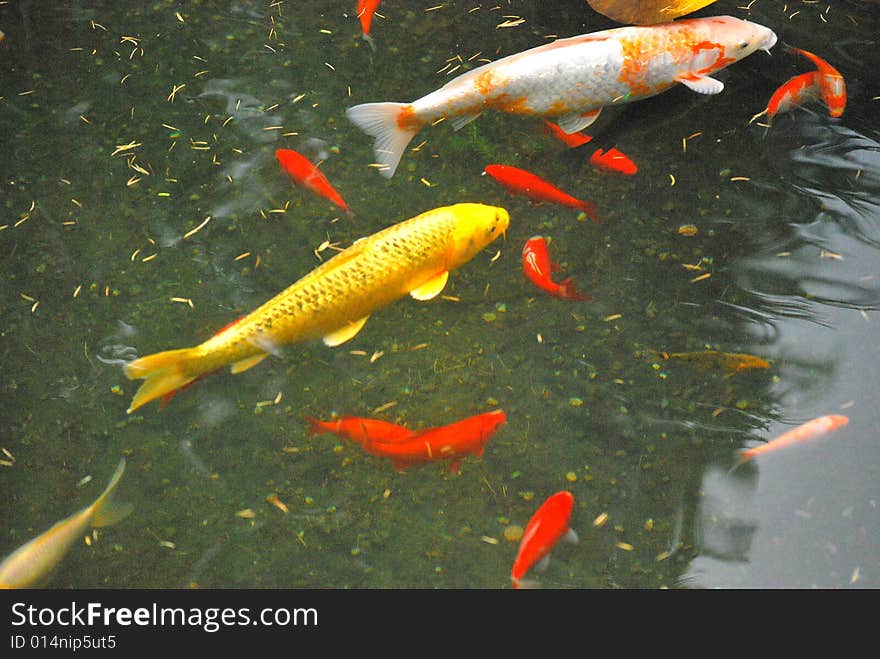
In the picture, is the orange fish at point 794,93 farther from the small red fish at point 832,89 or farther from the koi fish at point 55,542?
the koi fish at point 55,542

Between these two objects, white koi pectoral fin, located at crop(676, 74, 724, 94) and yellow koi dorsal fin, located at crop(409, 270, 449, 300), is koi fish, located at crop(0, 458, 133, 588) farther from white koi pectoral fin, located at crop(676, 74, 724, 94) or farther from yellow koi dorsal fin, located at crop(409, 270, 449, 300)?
white koi pectoral fin, located at crop(676, 74, 724, 94)

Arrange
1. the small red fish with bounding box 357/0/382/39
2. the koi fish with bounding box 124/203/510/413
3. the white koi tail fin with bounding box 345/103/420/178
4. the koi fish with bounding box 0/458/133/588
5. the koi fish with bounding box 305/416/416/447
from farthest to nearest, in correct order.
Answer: the small red fish with bounding box 357/0/382/39, the white koi tail fin with bounding box 345/103/420/178, the koi fish with bounding box 305/416/416/447, the koi fish with bounding box 124/203/510/413, the koi fish with bounding box 0/458/133/588

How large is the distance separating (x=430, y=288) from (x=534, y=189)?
0.68m

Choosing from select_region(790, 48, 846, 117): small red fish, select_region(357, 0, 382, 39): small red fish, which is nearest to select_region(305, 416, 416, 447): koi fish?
select_region(357, 0, 382, 39): small red fish

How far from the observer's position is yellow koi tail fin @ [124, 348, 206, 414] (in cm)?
237

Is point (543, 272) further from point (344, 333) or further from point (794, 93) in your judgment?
point (794, 93)

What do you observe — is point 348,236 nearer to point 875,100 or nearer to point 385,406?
point 385,406

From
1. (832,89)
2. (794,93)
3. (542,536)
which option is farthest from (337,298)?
(832,89)

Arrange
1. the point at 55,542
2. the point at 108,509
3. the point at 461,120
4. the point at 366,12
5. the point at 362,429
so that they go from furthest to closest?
the point at 366,12, the point at 461,120, the point at 362,429, the point at 108,509, the point at 55,542

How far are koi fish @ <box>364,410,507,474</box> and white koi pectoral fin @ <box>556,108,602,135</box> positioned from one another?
1340 millimetres

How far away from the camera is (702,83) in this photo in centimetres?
322

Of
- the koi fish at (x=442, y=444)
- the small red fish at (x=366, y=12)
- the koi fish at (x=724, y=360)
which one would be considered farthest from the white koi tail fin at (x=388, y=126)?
the koi fish at (x=724, y=360)
